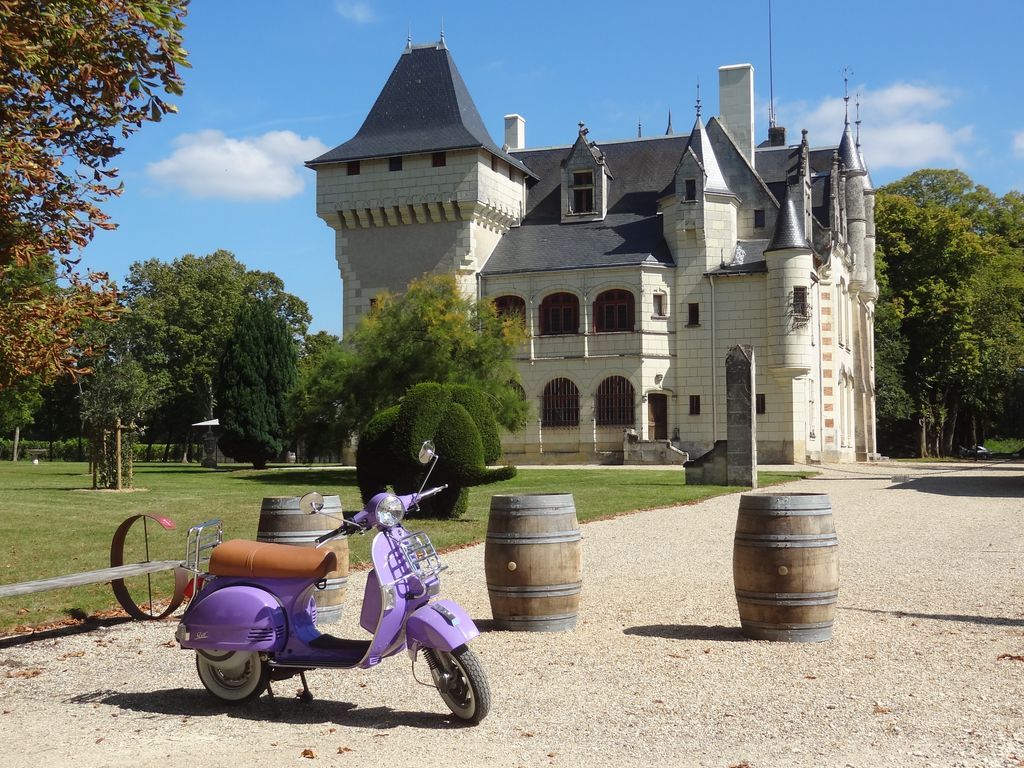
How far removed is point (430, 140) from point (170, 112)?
1391 inches

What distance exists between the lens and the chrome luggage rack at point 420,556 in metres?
5.97

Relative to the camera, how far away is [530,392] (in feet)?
145

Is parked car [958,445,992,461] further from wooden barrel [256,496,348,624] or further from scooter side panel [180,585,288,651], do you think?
scooter side panel [180,585,288,651]

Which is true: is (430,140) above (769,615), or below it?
above

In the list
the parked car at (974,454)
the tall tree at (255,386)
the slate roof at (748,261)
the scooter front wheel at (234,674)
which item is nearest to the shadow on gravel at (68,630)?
the scooter front wheel at (234,674)

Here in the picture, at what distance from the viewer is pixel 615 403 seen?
43.4 m

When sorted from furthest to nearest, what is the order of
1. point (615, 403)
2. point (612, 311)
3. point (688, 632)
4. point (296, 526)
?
point (612, 311) < point (615, 403) < point (296, 526) < point (688, 632)

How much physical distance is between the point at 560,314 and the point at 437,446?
28.4m

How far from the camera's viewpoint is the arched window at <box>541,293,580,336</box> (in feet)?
145

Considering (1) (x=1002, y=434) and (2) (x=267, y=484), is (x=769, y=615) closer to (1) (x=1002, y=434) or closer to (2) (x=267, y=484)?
(2) (x=267, y=484)

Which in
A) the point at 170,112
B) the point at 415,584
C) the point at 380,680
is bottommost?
the point at 380,680

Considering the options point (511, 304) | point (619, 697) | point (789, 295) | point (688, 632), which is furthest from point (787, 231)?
point (619, 697)

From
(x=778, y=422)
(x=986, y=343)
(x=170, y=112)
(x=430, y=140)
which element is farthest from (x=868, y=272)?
(x=170, y=112)

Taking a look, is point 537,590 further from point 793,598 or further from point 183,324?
point 183,324
